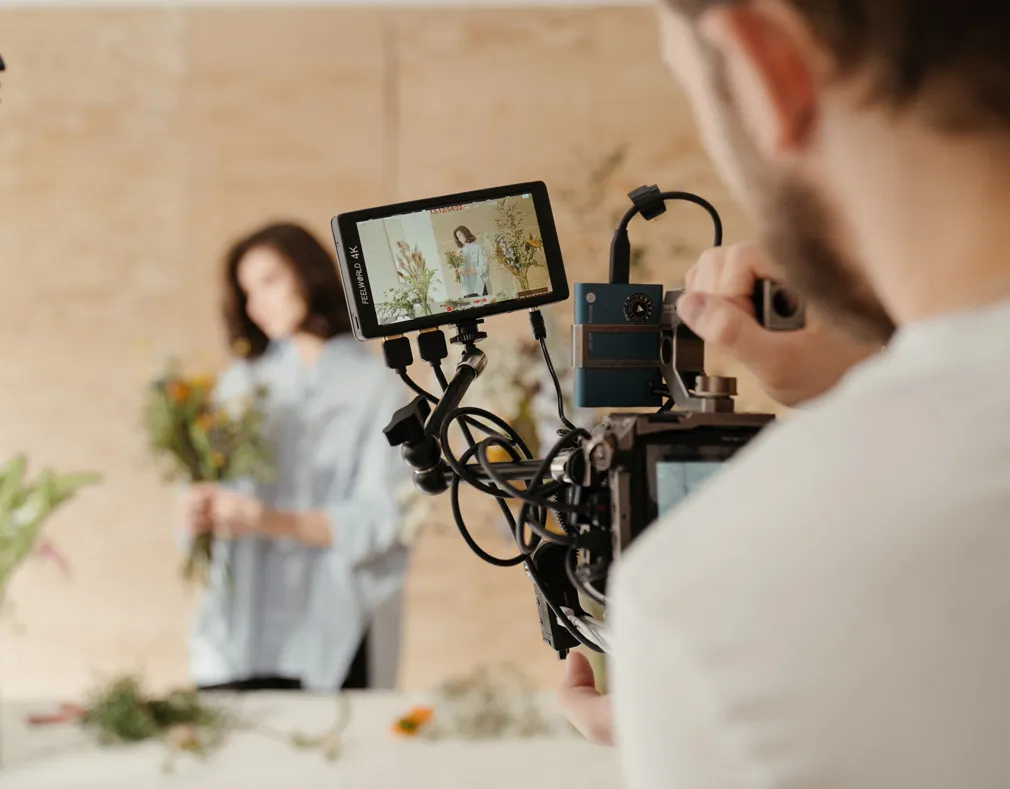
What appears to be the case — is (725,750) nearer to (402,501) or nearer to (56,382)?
(402,501)

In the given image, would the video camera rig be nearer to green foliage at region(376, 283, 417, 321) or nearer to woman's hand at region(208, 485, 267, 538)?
green foliage at region(376, 283, 417, 321)

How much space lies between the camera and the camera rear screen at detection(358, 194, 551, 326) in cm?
61

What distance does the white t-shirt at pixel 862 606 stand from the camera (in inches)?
9.4

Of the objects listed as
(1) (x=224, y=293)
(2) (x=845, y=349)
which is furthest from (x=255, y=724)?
(2) (x=845, y=349)

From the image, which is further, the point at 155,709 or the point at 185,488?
the point at 185,488

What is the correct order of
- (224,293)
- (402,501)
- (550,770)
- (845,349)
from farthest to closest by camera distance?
(224,293), (402,501), (550,770), (845,349)

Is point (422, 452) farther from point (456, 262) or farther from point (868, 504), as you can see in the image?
point (868, 504)

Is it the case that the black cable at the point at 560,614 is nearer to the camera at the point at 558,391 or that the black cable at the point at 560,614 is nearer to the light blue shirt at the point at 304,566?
the camera at the point at 558,391

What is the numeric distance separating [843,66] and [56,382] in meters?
2.52

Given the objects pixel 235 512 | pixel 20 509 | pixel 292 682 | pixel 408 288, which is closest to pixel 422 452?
pixel 408 288

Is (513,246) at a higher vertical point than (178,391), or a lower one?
higher

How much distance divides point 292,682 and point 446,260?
1804mm

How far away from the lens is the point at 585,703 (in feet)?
1.68

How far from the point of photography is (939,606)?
0.79 feet
